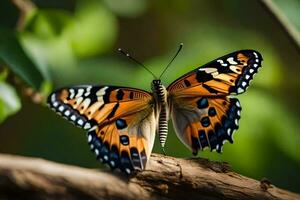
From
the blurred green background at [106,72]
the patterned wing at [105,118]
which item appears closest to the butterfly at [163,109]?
the patterned wing at [105,118]

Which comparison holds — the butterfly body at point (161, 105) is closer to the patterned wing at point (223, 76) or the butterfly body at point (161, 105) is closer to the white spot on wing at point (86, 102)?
the patterned wing at point (223, 76)

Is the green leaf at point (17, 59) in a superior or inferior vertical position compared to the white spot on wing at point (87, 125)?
superior

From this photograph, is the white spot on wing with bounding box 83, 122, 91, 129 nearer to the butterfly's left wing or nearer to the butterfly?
the butterfly

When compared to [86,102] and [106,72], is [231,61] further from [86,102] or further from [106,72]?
[106,72]

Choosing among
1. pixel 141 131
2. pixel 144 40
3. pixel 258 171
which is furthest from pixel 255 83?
pixel 144 40

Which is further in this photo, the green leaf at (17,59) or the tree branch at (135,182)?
the green leaf at (17,59)

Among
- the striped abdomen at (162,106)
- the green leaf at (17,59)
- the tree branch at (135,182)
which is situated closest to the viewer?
the tree branch at (135,182)

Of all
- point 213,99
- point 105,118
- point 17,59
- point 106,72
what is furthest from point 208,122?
point 106,72

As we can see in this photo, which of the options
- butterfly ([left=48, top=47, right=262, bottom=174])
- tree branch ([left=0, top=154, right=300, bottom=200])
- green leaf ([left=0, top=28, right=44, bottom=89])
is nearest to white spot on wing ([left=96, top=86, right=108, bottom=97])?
butterfly ([left=48, top=47, right=262, bottom=174])

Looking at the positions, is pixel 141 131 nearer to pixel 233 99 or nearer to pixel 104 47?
pixel 233 99
